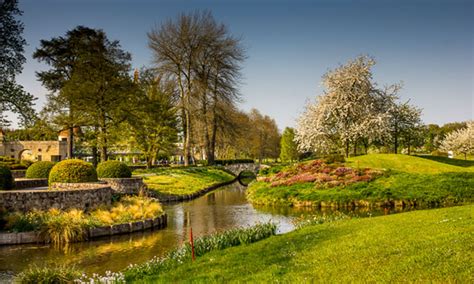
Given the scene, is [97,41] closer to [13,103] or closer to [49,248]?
[13,103]

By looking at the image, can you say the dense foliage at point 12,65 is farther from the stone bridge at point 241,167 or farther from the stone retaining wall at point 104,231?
the stone bridge at point 241,167

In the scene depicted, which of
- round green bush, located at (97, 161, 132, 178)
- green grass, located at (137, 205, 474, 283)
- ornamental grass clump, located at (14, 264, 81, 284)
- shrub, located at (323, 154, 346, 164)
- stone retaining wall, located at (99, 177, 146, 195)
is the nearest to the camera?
green grass, located at (137, 205, 474, 283)

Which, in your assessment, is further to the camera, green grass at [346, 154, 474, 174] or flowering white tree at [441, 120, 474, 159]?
flowering white tree at [441, 120, 474, 159]

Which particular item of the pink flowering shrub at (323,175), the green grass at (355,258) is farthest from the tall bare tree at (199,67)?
the green grass at (355,258)

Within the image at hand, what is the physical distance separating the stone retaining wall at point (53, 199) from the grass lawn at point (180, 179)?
43.4 feet

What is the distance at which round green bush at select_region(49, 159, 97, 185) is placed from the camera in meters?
25.0

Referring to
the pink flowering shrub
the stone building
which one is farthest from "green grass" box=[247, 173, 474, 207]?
the stone building

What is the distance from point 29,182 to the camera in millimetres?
27938

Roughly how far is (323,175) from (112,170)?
650 inches

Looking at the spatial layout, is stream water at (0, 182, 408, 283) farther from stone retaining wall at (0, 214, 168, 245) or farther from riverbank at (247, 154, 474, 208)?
riverbank at (247, 154, 474, 208)

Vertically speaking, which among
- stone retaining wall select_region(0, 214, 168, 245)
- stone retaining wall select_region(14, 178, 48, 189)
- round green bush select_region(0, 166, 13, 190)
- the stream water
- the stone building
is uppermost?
the stone building

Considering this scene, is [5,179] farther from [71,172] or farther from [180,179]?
[180,179]

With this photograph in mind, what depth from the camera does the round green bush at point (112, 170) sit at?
1246 inches

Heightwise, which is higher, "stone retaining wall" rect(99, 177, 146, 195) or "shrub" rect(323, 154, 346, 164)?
"shrub" rect(323, 154, 346, 164)
